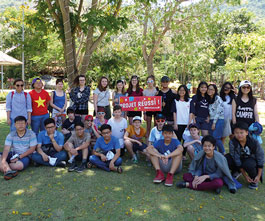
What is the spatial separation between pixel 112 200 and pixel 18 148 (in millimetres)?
2230

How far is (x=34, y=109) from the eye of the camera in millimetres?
5453

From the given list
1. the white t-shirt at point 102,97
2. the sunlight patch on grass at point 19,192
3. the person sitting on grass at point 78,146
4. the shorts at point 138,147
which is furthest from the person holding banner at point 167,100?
the sunlight patch on grass at point 19,192

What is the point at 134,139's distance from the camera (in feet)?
17.7

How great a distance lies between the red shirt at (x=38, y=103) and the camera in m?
5.45

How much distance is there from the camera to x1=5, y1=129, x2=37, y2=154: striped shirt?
4.62 meters

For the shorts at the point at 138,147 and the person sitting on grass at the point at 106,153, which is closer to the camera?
the person sitting on grass at the point at 106,153

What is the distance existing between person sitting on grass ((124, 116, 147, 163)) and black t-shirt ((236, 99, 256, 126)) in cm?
204

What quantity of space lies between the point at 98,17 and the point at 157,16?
6.69 m

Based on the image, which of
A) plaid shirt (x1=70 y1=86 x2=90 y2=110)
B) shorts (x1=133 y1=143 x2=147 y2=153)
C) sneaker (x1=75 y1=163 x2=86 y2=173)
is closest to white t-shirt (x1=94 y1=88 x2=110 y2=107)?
plaid shirt (x1=70 y1=86 x2=90 y2=110)

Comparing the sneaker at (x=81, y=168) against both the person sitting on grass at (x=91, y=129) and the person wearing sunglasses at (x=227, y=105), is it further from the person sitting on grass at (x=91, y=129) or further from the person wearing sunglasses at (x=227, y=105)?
the person wearing sunglasses at (x=227, y=105)

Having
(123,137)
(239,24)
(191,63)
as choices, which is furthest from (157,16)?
(239,24)

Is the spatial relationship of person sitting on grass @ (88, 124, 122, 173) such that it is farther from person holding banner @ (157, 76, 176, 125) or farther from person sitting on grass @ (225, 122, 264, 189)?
person sitting on grass @ (225, 122, 264, 189)

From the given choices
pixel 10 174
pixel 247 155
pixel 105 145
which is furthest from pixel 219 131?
pixel 10 174

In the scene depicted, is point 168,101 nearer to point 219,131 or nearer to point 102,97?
point 219,131
